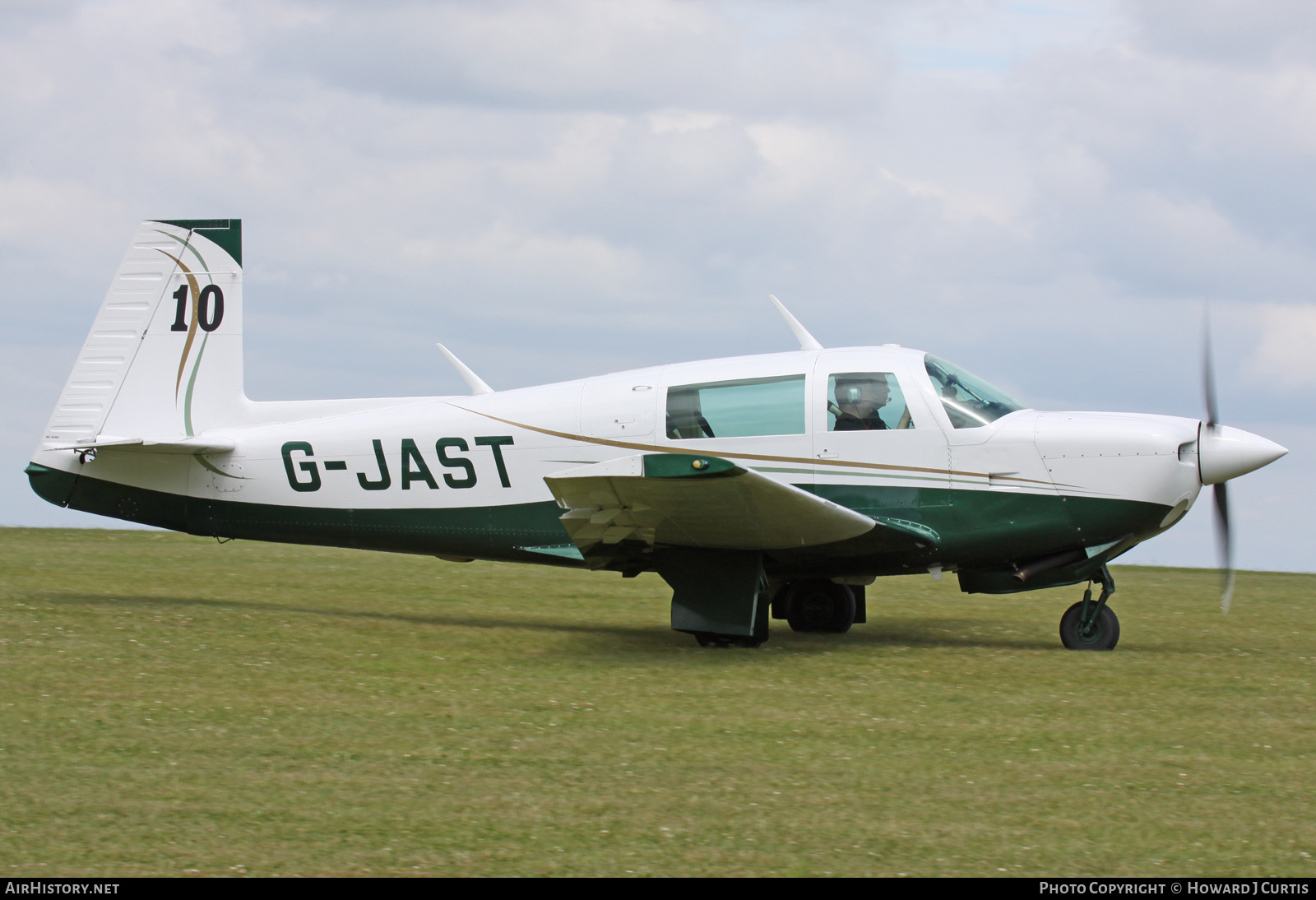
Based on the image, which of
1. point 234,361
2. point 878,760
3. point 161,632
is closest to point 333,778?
point 878,760

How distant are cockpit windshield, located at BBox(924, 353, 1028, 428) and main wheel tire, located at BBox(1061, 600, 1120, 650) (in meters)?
1.75

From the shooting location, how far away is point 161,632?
32.0 ft

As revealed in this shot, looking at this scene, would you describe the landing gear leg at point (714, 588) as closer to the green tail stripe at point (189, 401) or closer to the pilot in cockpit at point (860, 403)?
the pilot in cockpit at point (860, 403)

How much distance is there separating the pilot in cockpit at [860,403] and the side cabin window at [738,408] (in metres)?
0.30

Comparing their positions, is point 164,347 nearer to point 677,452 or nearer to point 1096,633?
point 677,452

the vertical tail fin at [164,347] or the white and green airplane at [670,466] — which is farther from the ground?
the vertical tail fin at [164,347]

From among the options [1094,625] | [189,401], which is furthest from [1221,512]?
[189,401]

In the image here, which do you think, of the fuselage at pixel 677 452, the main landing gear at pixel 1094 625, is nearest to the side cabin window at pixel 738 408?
the fuselage at pixel 677 452

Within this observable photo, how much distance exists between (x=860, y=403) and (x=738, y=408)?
3.31ft

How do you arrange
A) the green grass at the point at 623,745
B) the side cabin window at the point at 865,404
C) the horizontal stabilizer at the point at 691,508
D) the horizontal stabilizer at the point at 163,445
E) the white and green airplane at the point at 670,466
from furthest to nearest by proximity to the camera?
the horizontal stabilizer at the point at 163,445, the side cabin window at the point at 865,404, the white and green airplane at the point at 670,466, the horizontal stabilizer at the point at 691,508, the green grass at the point at 623,745

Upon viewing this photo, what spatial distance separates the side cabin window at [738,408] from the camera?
994 centimetres

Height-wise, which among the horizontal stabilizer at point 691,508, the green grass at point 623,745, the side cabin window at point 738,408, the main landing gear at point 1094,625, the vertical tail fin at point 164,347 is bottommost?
the green grass at point 623,745

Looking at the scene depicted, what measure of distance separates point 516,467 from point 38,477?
4713mm
